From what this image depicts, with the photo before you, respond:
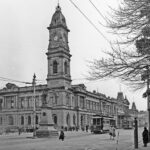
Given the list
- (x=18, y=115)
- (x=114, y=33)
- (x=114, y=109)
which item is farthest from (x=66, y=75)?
(x=114, y=33)

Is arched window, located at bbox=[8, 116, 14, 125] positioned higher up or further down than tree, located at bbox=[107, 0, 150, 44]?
further down

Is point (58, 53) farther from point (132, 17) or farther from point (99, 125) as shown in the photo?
point (132, 17)

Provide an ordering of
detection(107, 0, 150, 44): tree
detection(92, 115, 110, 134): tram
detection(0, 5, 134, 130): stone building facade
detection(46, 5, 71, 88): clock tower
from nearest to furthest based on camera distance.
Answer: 1. detection(107, 0, 150, 44): tree
2. detection(92, 115, 110, 134): tram
3. detection(46, 5, 71, 88): clock tower
4. detection(0, 5, 134, 130): stone building facade

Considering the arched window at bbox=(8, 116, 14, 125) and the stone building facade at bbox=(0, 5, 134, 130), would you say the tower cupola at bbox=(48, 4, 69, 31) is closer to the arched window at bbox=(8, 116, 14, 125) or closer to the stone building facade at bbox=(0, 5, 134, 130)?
the stone building facade at bbox=(0, 5, 134, 130)

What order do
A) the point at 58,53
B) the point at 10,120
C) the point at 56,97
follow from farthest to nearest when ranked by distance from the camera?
the point at 10,120 < the point at 56,97 < the point at 58,53

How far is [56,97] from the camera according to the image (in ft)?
268

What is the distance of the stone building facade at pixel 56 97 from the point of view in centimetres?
8031

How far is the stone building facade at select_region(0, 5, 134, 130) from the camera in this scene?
80.3 meters

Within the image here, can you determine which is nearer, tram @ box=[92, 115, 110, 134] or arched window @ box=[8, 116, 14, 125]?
tram @ box=[92, 115, 110, 134]

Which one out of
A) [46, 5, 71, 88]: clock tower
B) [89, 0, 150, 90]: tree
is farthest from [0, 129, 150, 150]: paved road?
[46, 5, 71, 88]: clock tower

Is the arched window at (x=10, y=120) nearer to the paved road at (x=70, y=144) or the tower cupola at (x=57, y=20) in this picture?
the tower cupola at (x=57, y=20)

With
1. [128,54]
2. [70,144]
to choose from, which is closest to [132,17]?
[128,54]

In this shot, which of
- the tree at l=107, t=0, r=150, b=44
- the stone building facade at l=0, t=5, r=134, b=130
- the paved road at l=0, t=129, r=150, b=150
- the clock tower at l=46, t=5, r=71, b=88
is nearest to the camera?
the tree at l=107, t=0, r=150, b=44

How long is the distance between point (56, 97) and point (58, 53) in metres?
10.7
